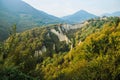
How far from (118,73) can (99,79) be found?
517 centimetres

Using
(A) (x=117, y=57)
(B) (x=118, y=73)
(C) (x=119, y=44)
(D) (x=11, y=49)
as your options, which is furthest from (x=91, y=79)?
(D) (x=11, y=49)

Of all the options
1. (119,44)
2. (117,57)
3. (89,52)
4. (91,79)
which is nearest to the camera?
(91,79)

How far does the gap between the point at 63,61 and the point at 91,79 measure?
322 feet

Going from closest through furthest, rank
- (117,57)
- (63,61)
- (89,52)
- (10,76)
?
(10,76), (117,57), (89,52), (63,61)

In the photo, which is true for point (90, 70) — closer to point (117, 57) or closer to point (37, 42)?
point (117, 57)

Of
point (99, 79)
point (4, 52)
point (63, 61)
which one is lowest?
point (63, 61)

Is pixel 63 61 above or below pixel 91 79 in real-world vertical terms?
below

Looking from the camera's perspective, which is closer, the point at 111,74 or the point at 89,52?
the point at 111,74

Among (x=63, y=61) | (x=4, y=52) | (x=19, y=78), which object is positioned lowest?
(x=63, y=61)

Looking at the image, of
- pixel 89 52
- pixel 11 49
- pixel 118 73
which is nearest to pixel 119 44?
pixel 89 52

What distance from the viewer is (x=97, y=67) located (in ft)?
186

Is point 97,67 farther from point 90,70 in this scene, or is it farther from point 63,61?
point 63,61

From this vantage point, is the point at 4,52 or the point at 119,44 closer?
the point at 4,52

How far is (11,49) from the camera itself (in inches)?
814
